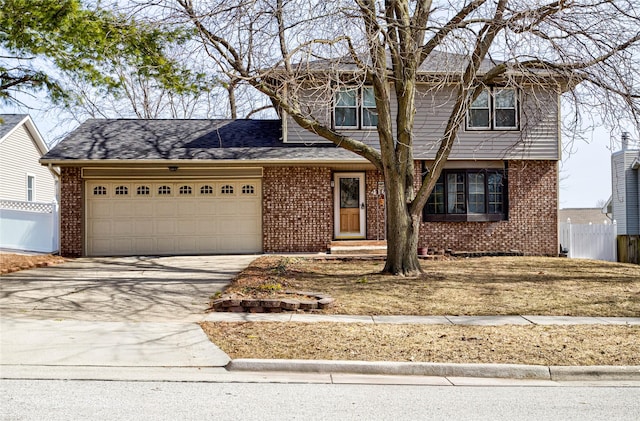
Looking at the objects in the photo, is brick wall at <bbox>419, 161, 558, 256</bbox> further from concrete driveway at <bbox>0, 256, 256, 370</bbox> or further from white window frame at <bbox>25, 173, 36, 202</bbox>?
white window frame at <bbox>25, 173, 36, 202</bbox>

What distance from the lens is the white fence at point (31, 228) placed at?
1861 centimetres

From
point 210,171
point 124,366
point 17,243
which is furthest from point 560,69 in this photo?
point 17,243

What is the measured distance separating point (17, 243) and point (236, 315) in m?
13.7

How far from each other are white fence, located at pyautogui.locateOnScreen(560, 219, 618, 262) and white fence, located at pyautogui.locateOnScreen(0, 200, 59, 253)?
18.0 metres

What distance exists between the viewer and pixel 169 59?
1266cm

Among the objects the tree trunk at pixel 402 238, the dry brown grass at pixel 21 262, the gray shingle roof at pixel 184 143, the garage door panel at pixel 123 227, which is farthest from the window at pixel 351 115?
the dry brown grass at pixel 21 262

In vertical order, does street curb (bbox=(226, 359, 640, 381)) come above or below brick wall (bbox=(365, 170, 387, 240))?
below

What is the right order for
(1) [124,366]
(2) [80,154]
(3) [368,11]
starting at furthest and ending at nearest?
(2) [80,154], (3) [368,11], (1) [124,366]

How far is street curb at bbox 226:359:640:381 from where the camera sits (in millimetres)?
6254

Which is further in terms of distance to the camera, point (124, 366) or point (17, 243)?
point (17, 243)

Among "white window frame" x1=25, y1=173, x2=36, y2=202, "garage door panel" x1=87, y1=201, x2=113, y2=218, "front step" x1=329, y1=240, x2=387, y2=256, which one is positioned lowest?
"front step" x1=329, y1=240, x2=387, y2=256

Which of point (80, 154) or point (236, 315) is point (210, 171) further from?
point (236, 315)

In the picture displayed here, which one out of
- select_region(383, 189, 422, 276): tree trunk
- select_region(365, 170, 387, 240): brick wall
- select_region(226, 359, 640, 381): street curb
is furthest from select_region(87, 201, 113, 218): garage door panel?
select_region(226, 359, 640, 381): street curb

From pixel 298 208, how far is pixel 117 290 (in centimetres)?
829
